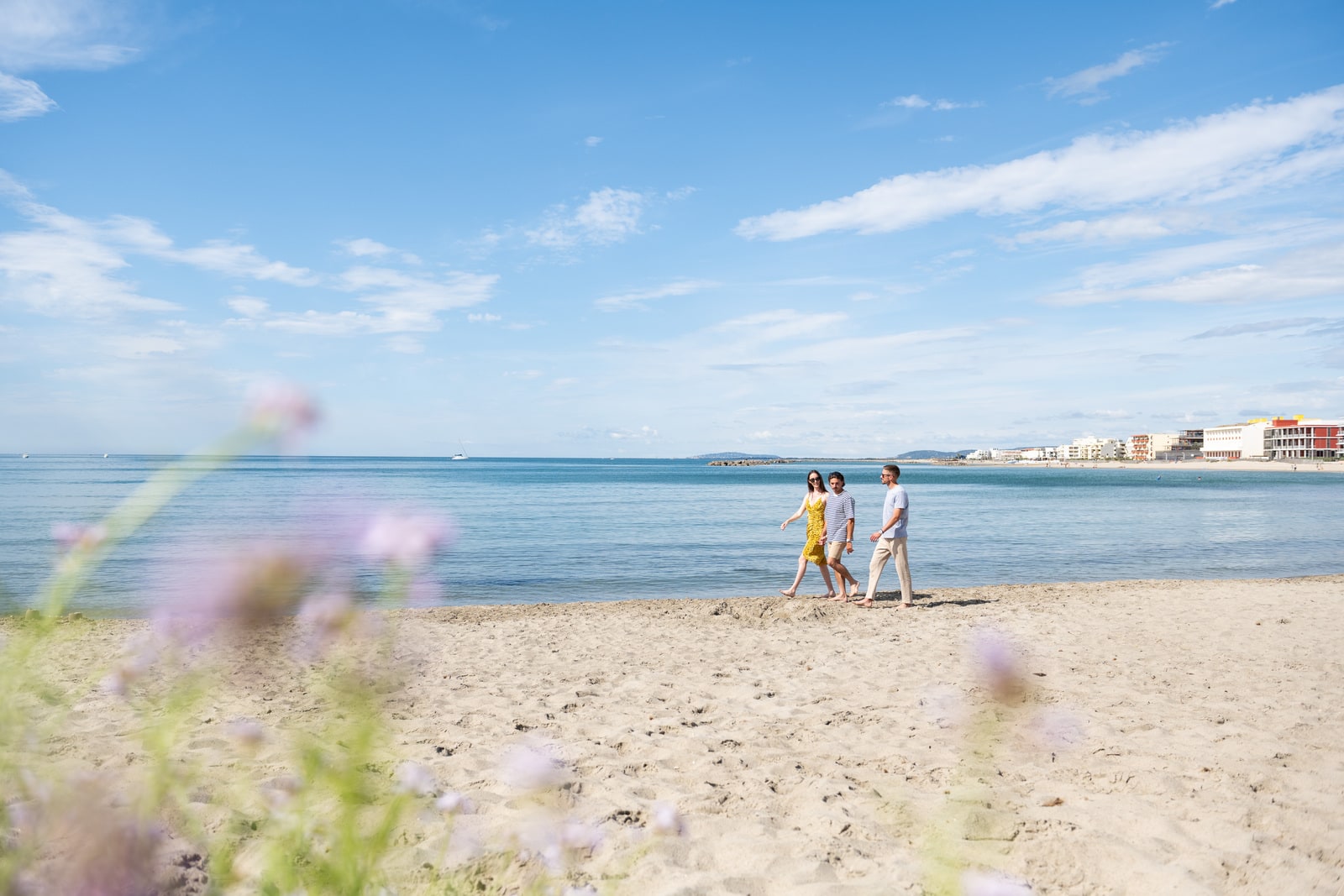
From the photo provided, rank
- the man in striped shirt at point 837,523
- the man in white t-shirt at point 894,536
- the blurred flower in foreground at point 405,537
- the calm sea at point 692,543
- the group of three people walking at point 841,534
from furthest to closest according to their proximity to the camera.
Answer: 1. the calm sea at point 692,543
2. the man in striped shirt at point 837,523
3. the group of three people walking at point 841,534
4. the man in white t-shirt at point 894,536
5. the blurred flower in foreground at point 405,537

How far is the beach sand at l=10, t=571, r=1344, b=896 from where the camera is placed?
3.80 metres

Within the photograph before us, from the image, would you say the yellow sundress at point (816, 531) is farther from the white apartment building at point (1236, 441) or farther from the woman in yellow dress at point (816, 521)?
the white apartment building at point (1236, 441)

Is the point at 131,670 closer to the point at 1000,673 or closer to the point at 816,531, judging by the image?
the point at 1000,673

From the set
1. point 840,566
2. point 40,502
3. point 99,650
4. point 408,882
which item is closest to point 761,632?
point 840,566

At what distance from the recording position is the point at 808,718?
19.6 feet

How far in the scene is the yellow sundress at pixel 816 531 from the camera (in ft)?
37.0

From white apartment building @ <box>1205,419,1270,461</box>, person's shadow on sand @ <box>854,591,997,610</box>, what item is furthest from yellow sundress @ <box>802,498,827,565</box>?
white apartment building @ <box>1205,419,1270,461</box>

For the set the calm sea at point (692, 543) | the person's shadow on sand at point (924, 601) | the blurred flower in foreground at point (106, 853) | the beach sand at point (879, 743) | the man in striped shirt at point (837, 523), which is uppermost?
the blurred flower in foreground at point (106, 853)

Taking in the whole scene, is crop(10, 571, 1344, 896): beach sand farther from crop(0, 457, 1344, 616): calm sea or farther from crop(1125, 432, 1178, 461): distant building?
crop(1125, 432, 1178, 461): distant building

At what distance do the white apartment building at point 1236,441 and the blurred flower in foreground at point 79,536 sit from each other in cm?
16839

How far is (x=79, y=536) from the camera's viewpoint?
1643 mm

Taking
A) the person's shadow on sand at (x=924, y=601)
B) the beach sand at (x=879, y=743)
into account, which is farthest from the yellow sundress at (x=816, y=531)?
the beach sand at (x=879, y=743)

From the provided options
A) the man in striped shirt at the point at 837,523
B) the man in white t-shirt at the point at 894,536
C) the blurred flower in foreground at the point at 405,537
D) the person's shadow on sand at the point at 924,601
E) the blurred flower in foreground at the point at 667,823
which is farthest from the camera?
the person's shadow on sand at the point at 924,601

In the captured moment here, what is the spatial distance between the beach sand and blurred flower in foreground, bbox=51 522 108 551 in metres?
0.40
